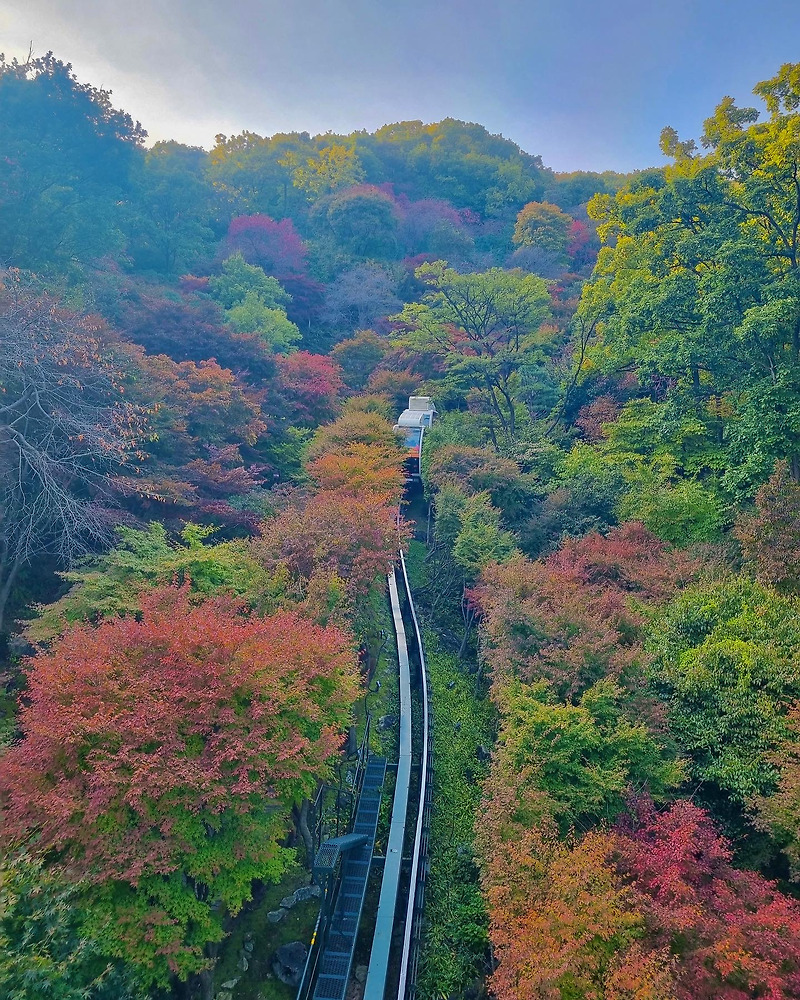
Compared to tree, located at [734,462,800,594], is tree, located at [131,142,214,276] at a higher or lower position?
higher

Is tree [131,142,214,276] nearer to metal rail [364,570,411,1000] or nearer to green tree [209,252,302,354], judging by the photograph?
green tree [209,252,302,354]

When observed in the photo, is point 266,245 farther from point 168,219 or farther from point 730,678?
point 730,678

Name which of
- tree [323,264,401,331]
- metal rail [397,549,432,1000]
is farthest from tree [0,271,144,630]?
tree [323,264,401,331]

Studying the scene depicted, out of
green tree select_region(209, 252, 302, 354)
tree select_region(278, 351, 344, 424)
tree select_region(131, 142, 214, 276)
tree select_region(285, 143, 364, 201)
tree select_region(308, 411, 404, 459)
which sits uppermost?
tree select_region(285, 143, 364, 201)

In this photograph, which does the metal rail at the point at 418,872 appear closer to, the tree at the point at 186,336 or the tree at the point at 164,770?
the tree at the point at 164,770

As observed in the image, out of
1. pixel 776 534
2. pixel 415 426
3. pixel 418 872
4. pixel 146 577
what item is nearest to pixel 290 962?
pixel 418 872

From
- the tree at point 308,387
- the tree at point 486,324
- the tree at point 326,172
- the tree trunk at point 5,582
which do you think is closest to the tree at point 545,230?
the tree at point 326,172
